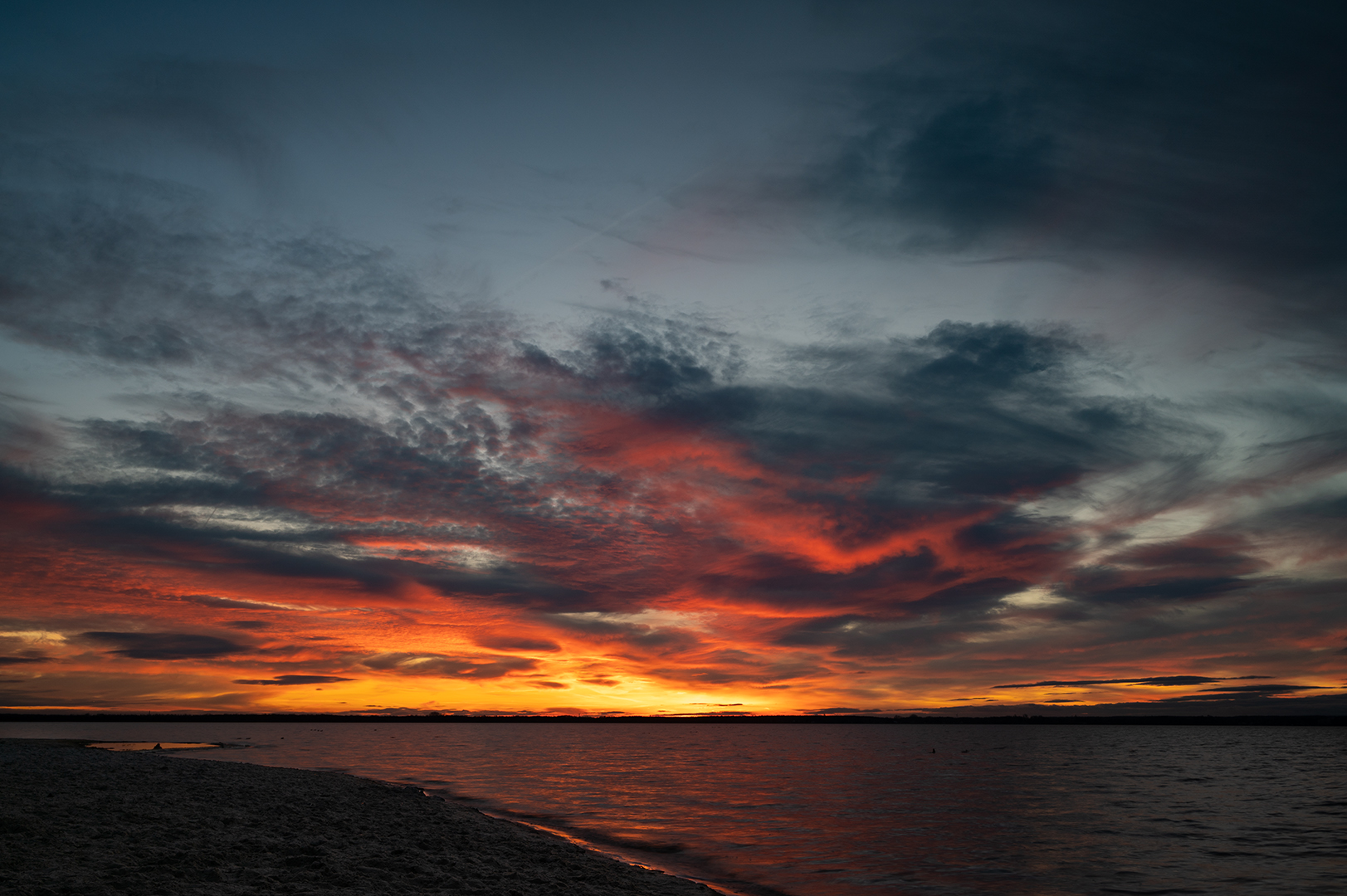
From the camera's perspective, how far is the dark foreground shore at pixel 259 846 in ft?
50.0

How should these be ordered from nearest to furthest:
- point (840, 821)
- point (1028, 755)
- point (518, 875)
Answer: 1. point (518, 875)
2. point (840, 821)
3. point (1028, 755)

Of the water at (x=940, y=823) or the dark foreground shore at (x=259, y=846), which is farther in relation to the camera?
the water at (x=940, y=823)

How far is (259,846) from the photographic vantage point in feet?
62.5

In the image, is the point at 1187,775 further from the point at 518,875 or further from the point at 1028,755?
the point at 518,875

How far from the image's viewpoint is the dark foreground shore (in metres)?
15.2

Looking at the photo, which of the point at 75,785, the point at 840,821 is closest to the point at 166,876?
the point at 75,785

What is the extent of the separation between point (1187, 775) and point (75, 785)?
88424mm

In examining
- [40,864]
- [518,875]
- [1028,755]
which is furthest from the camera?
[1028,755]

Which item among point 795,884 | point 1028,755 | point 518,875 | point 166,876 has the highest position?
point 166,876

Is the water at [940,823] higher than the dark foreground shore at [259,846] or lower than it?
lower

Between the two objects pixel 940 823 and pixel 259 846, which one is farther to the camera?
pixel 940 823

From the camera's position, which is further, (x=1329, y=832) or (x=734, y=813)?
(x=734, y=813)

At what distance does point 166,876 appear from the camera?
15156 millimetres

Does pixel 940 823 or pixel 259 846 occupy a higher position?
pixel 259 846
